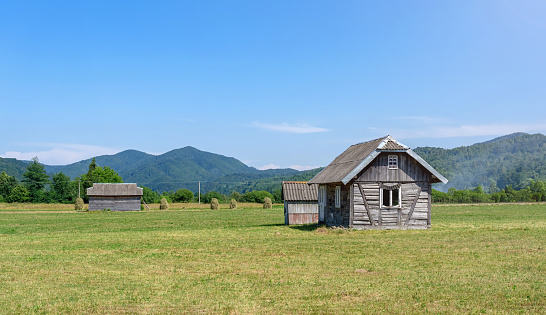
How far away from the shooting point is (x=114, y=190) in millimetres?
83750

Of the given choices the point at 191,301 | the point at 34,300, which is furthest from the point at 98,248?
the point at 191,301

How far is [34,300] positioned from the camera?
504 inches

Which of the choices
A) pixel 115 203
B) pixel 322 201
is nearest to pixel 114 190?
pixel 115 203

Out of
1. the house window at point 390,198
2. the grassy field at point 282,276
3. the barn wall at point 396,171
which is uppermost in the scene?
the barn wall at point 396,171

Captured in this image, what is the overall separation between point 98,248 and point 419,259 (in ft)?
48.3

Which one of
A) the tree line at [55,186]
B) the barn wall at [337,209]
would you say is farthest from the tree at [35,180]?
the barn wall at [337,209]

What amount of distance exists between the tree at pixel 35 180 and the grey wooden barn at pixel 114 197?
121 feet

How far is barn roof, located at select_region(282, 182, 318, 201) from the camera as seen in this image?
136 feet

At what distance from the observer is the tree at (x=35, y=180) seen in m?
113

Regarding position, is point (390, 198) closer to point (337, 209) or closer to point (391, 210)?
point (391, 210)

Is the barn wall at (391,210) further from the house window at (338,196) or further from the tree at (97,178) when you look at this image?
the tree at (97,178)

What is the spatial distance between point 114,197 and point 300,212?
49.9m

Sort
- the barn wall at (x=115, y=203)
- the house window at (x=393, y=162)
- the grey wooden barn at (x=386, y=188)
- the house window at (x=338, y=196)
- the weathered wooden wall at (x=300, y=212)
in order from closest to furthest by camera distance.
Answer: the grey wooden barn at (x=386, y=188) → the house window at (x=393, y=162) → the house window at (x=338, y=196) → the weathered wooden wall at (x=300, y=212) → the barn wall at (x=115, y=203)

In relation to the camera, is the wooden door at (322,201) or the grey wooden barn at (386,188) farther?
the wooden door at (322,201)
